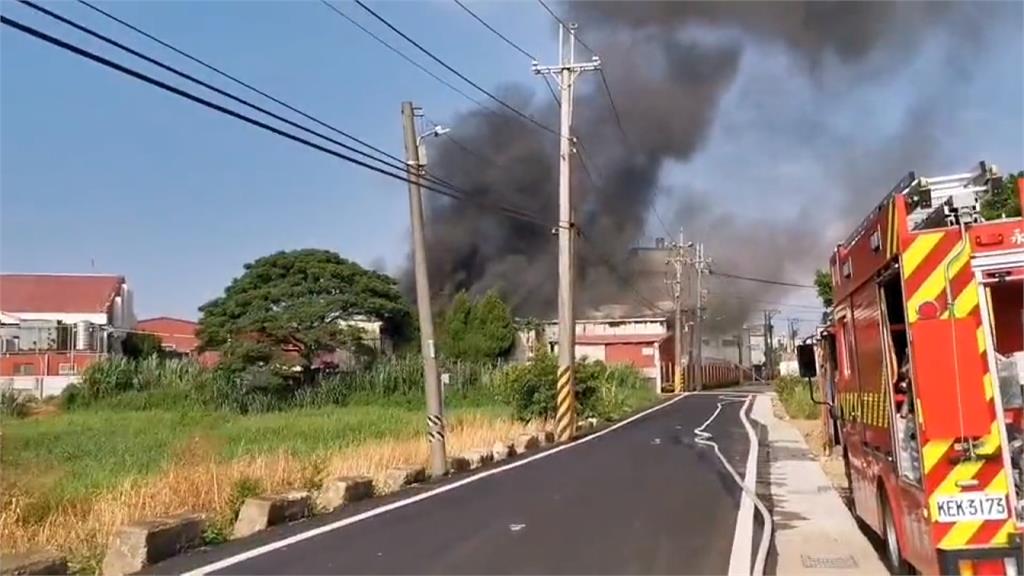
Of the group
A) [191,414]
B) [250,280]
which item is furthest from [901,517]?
[250,280]

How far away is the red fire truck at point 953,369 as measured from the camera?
6082mm

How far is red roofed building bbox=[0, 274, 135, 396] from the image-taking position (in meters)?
52.2

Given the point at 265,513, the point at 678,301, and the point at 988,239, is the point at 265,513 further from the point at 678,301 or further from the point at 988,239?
the point at 678,301

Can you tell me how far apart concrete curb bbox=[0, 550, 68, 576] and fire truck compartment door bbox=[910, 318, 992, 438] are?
628 centimetres

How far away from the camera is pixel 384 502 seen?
41.9ft

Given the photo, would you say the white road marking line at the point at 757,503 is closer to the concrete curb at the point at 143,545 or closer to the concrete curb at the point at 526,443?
the concrete curb at the point at 526,443

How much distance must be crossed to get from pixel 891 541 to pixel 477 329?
51.0 meters

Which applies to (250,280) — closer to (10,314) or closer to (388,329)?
(388,329)

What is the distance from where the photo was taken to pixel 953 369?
605 cm

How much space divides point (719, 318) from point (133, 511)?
7135 centimetres

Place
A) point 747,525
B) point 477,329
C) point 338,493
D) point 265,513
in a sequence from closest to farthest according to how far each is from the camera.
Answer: point 265,513, point 747,525, point 338,493, point 477,329

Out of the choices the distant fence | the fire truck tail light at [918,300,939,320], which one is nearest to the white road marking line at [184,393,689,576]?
the fire truck tail light at [918,300,939,320]

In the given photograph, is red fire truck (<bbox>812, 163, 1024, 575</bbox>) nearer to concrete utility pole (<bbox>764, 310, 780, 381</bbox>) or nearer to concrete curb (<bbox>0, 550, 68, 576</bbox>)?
concrete curb (<bbox>0, 550, 68, 576</bbox>)

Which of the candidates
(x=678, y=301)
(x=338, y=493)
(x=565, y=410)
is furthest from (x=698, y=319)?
(x=338, y=493)
